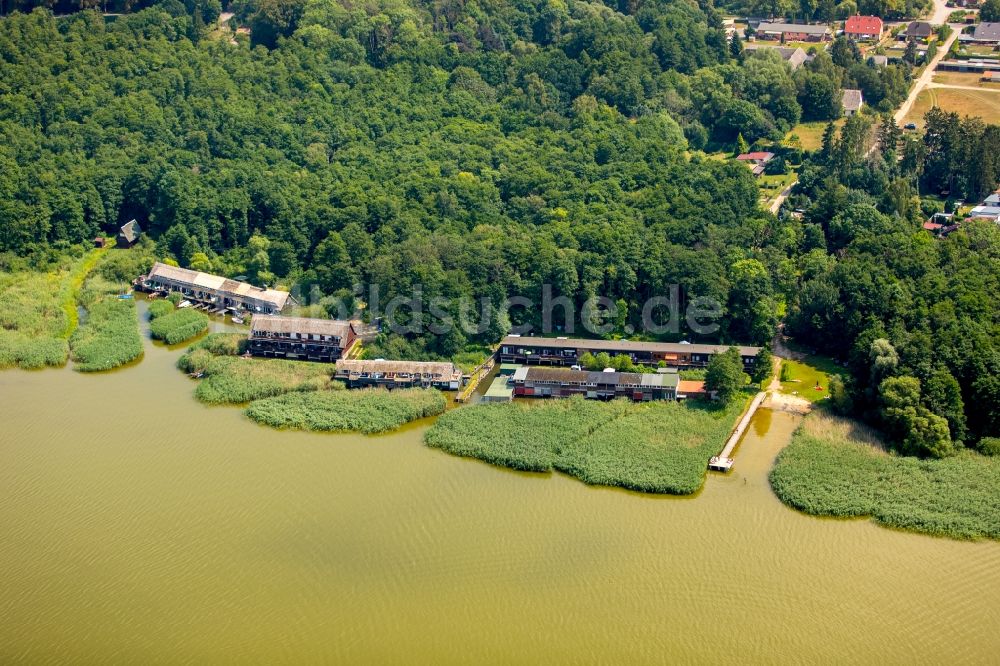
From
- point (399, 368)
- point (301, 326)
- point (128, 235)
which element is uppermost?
point (128, 235)

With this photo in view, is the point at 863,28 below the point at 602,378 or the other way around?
the other way around

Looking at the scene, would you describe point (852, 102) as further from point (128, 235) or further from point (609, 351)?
point (128, 235)

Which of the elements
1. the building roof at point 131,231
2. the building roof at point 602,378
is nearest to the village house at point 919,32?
the building roof at point 602,378

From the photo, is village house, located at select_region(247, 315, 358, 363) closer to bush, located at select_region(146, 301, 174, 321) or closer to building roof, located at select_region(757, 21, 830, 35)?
bush, located at select_region(146, 301, 174, 321)

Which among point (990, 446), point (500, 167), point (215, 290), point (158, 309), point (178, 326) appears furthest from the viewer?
point (500, 167)

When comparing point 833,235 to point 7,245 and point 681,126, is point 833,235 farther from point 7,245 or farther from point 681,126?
point 7,245

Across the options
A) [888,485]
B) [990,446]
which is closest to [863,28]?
[990,446]

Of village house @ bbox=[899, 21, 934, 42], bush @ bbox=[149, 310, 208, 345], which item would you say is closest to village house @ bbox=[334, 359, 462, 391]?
bush @ bbox=[149, 310, 208, 345]
